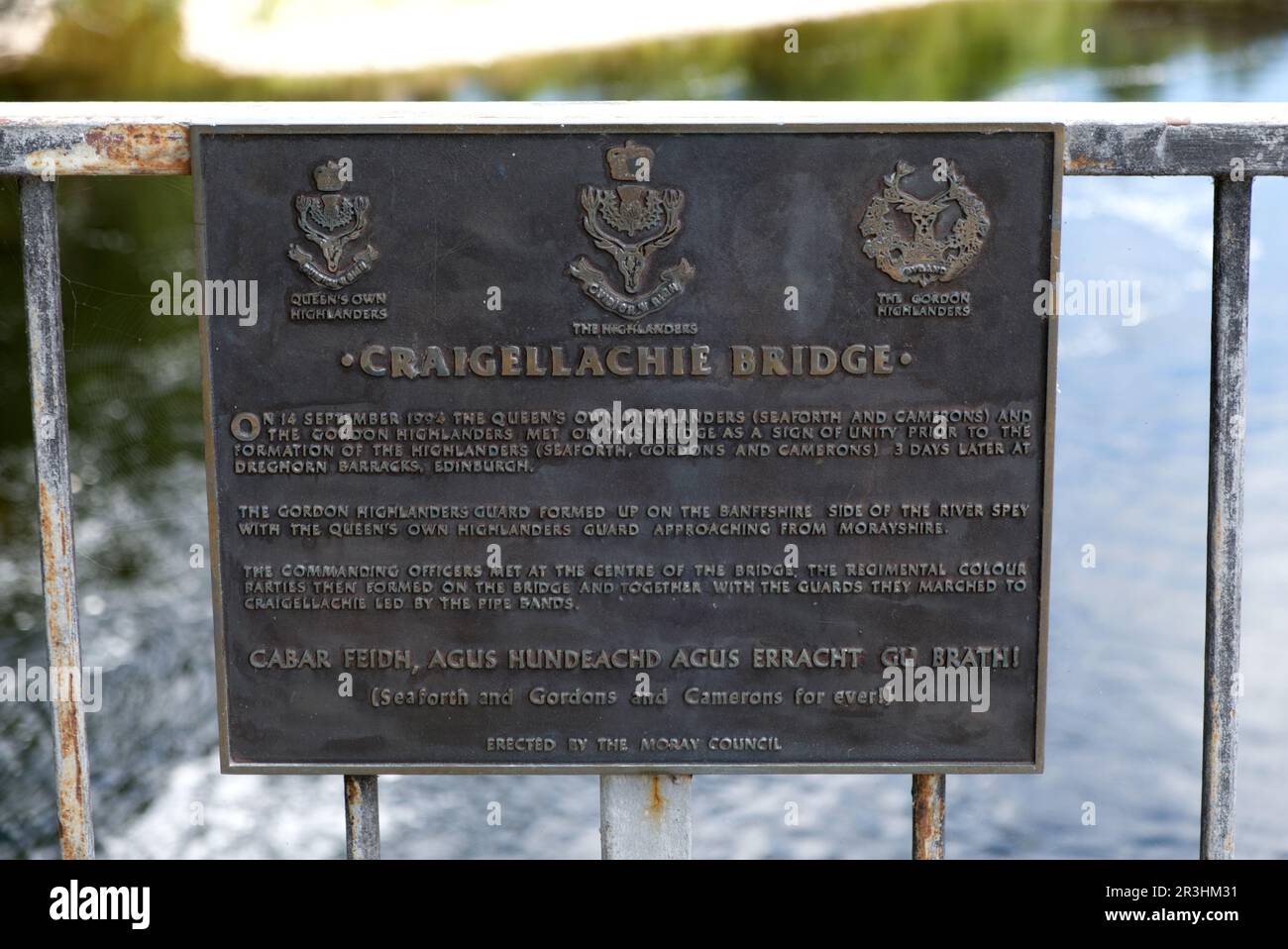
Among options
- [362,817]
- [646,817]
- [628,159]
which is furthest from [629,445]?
[362,817]

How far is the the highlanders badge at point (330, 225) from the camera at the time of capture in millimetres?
2855

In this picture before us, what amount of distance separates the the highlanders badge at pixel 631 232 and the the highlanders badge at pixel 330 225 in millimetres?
436

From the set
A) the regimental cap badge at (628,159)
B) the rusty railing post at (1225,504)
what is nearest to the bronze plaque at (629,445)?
the regimental cap badge at (628,159)

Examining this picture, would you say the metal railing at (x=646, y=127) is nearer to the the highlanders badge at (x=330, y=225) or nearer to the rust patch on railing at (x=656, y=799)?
the rust patch on railing at (x=656, y=799)

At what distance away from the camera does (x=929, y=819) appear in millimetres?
3160

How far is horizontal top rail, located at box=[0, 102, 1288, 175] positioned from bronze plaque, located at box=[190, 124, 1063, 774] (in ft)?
0.25

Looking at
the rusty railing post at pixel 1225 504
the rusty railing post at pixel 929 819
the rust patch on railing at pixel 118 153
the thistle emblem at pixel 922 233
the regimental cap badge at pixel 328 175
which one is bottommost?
the rusty railing post at pixel 929 819

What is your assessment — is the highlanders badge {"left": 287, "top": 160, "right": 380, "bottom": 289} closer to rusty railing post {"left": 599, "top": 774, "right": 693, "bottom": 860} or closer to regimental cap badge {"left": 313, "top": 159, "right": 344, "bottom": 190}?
regimental cap badge {"left": 313, "top": 159, "right": 344, "bottom": 190}

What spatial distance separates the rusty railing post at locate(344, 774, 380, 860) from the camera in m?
3.13

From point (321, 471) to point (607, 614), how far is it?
0.66m

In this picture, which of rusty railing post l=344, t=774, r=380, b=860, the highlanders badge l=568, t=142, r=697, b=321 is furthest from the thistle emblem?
rusty railing post l=344, t=774, r=380, b=860

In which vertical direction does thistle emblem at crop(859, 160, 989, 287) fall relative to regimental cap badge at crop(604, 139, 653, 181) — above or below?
below

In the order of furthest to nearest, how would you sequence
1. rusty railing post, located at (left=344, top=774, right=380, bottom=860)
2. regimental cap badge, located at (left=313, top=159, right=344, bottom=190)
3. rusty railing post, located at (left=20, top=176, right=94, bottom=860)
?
1. rusty railing post, located at (left=344, top=774, right=380, bottom=860)
2. rusty railing post, located at (left=20, top=176, right=94, bottom=860)
3. regimental cap badge, located at (left=313, top=159, right=344, bottom=190)

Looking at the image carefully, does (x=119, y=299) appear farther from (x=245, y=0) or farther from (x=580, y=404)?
(x=580, y=404)
